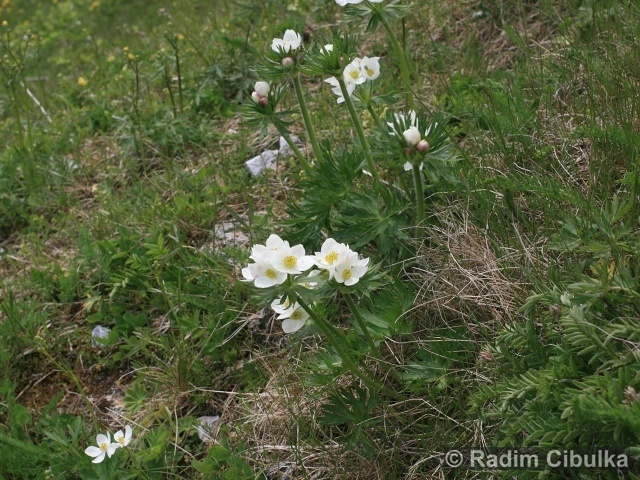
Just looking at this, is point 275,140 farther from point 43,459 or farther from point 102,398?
point 43,459

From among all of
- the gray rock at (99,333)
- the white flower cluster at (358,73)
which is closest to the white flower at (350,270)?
the white flower cluster at (358,73)

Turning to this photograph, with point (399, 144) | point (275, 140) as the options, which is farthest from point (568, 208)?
point (275, 140)

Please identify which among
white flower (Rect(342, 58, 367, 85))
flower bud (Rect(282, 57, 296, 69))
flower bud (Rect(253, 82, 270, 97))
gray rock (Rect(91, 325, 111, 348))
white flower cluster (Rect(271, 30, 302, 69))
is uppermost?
white flower cluster (Rect(271, 30, 302, 69))

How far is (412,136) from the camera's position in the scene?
1.96m

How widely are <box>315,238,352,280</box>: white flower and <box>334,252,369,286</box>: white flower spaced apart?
10 millimetres

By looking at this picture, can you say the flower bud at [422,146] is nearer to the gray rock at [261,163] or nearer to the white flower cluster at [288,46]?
the white flower cluster at [288,46]

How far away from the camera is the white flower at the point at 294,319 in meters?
1.91

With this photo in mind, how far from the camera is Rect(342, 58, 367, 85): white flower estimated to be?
233 centimetres

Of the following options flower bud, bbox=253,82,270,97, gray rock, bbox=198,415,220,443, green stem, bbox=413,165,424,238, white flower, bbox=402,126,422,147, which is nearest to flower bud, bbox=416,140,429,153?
white flower, bbox=402,126,422,147

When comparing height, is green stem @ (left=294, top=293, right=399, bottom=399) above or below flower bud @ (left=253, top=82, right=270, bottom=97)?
below

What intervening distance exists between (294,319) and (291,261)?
0.25 m

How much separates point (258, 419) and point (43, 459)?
77cm

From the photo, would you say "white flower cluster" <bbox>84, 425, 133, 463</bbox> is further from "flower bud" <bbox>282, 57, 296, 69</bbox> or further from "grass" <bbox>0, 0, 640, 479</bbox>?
"flower bud" <bbox>282, 57, 296, 69</bbox>

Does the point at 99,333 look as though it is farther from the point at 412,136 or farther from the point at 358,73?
the point at 412,136
